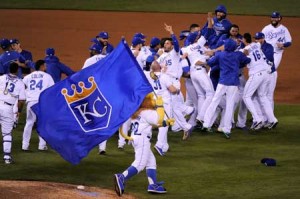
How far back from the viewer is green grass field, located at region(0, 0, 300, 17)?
3169 centimetres

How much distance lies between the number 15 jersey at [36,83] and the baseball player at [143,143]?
3390 mm

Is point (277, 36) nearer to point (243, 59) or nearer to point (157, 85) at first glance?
point (243, 59)

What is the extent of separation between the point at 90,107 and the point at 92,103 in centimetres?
7

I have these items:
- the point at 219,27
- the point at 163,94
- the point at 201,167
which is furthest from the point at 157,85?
the point at 219,27

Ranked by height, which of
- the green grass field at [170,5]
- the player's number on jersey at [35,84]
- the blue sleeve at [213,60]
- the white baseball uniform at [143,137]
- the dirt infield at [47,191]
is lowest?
the dirt infield at [47,191]

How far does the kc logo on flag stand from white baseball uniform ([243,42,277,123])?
5786 mm

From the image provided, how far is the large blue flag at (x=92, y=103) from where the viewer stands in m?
13.6

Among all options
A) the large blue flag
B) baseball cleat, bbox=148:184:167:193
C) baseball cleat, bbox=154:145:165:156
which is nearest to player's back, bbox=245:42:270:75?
baseball cleat, bbox=154:145:165:156

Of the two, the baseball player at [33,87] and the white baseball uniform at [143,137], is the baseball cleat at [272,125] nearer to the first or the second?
the baseball player at [33,87]

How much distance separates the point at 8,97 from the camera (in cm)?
1555

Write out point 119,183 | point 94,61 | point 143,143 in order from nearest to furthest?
point 119,183 → point 143,143 → point 94,61

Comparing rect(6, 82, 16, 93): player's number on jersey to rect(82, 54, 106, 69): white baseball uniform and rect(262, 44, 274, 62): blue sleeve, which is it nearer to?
rect(82, 54, 106, 69): white baseball uniform

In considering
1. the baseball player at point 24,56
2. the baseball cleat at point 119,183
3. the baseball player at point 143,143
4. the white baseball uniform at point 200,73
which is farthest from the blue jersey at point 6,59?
the baseball cleat at point 119,183

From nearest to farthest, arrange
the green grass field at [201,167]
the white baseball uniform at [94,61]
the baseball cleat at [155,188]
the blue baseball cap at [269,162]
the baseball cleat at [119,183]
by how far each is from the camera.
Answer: the baseball cleat at [119,183]
the baseball cleat at [155,188]
the green grass field at [201,167]
the blue baseball cap at [269,162]
the white baseball uniform at [94,61]
